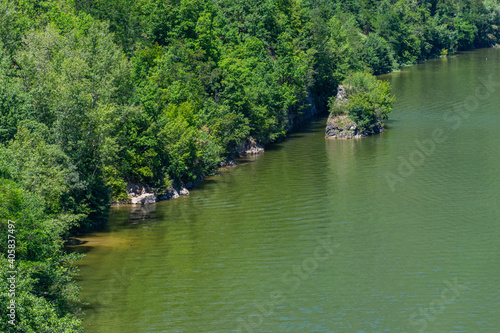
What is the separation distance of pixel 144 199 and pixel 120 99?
10.9m

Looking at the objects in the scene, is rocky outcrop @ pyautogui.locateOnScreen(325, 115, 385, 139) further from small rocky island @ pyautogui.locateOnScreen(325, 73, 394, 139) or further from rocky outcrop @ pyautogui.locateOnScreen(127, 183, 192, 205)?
rocky outcrop @ pyautogui.locateOnScreen(127, 183, 192, 205)

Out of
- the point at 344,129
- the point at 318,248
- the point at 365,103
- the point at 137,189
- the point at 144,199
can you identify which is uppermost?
the point at 365,103

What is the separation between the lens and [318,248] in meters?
54.8

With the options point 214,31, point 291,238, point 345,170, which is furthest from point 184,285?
point 214,31

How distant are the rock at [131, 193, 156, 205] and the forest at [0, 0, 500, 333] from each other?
1.24 metres

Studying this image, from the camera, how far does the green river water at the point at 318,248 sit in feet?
140

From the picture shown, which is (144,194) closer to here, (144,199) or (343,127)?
(144,199)

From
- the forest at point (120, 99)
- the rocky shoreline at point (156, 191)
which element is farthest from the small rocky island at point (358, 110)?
A: the rocky shoreline at point (156, 191)

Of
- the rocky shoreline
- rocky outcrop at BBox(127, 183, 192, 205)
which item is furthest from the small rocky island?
rocky outcrop at BBox(127, 183, 192, 205)

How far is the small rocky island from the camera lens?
3937 inches

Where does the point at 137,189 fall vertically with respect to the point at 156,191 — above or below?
above

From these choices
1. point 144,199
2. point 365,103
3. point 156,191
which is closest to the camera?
point 144,199

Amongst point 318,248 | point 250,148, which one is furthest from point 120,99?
point 250,148

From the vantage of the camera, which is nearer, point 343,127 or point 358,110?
point 358,110
